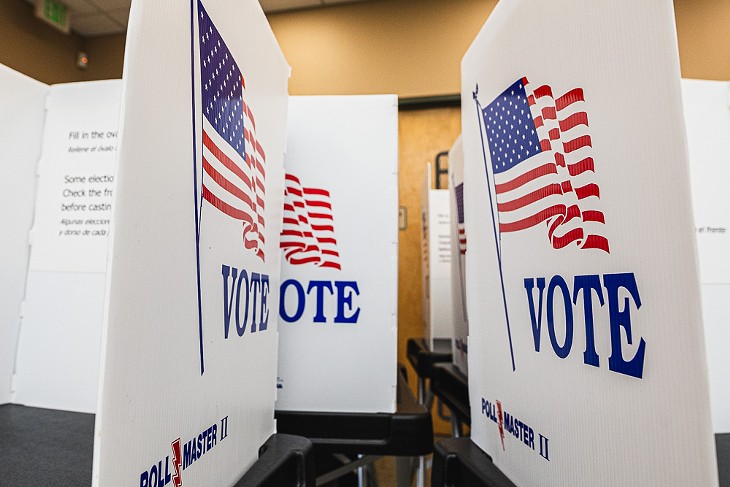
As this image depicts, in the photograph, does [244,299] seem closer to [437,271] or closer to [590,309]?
[590,309]

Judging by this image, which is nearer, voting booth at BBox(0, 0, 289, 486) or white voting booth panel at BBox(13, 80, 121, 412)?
voting booth at BBox(0, 0, 289, 486)

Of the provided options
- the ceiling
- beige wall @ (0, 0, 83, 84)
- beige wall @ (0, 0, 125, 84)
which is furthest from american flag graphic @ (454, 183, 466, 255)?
beige wall @ (0, 0, 83, 84)

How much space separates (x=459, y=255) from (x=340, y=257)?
16.3 inches

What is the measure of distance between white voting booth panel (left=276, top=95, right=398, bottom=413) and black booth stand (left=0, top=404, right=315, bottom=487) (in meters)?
0.21

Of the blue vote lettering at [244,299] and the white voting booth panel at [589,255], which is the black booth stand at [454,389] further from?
the blue vote lettering at [244,299]

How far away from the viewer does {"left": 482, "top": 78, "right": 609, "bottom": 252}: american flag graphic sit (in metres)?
0.47

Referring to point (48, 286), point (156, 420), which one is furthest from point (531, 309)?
point (48, 286)

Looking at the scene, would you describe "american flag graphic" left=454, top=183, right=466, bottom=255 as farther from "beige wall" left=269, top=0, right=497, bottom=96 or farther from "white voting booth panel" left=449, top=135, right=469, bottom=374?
"beige wall" left=269, top=0, right=497, bottom=96

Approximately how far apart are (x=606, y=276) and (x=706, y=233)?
53 centimetres

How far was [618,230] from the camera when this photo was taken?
1.36ft

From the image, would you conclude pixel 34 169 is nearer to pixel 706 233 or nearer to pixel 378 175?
pixel 378 175

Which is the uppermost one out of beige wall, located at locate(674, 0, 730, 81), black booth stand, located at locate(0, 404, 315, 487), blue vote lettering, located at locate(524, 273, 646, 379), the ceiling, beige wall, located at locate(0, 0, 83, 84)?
the ceiling

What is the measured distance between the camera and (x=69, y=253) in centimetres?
88

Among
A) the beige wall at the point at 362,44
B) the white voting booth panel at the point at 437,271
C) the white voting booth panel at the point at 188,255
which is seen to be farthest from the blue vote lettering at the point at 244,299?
the beige wall at the point at 362,44
